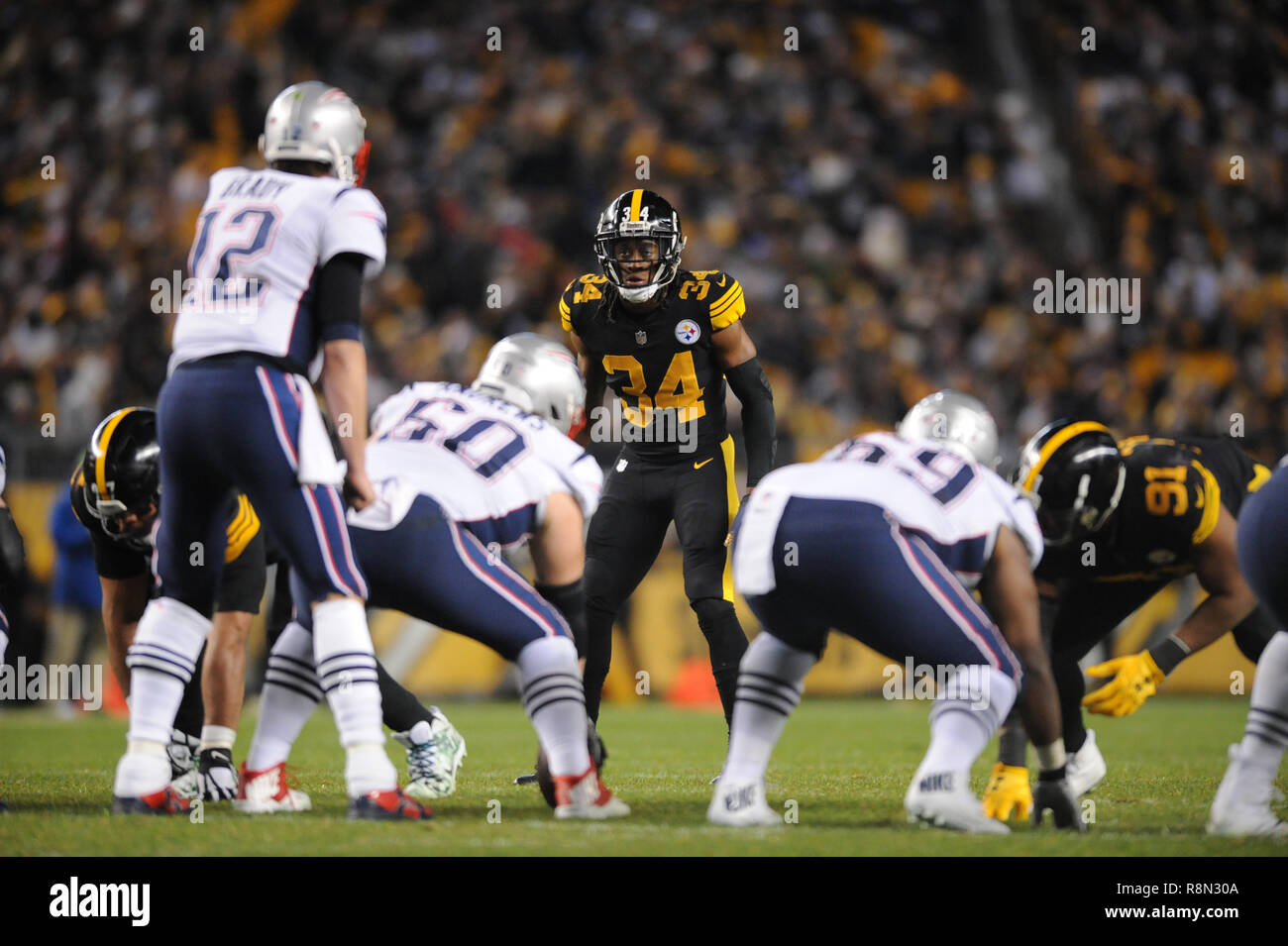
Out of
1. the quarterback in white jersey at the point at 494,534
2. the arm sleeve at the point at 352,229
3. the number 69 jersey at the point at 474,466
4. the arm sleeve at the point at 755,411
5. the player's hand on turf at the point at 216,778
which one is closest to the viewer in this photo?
the arm sleeve at the point at 352,229

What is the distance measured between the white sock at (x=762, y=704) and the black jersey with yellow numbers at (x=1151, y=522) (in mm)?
1408

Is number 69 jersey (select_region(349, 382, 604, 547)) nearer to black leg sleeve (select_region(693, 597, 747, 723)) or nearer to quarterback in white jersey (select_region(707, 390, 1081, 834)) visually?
quarterback in white jersey (select_region(707, 390, 1081, 834))

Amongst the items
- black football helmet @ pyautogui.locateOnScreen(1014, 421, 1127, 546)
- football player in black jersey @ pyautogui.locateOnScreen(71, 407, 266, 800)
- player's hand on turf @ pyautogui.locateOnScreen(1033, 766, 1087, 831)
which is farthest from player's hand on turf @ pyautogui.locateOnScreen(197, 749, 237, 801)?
black football helmet @ pyautogui.locateOnScreen(1014, 421, 1127, 546)

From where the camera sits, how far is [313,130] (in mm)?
4648

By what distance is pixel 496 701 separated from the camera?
1196 cm

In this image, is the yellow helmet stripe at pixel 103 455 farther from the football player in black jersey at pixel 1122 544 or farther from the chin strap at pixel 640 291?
the football player in black jersey at pixel 1122 544

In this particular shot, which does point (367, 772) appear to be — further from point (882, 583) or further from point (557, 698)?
point (882, 583)

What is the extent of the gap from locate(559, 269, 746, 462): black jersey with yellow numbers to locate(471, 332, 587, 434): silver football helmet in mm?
706

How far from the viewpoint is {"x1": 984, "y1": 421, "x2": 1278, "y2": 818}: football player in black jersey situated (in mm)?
5398

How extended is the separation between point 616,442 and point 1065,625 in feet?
17.7

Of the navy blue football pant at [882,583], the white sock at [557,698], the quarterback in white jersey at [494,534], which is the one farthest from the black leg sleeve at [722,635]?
the navy blue football pant at [882,583]

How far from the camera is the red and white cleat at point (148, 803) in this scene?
458 centimetres
